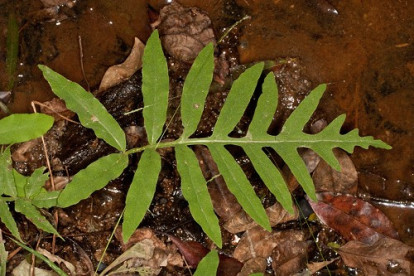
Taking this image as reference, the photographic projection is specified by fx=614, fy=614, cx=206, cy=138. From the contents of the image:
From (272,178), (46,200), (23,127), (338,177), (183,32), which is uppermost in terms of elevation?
(183,32)

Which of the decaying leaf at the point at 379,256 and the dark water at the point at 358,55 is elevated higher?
the dark water at the point at 358,55

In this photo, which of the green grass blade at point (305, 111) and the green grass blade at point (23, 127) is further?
the green grass blade at point (305, 111)

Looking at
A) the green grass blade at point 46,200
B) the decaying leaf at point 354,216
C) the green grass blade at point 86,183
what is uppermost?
the green grass blade at point 86,183

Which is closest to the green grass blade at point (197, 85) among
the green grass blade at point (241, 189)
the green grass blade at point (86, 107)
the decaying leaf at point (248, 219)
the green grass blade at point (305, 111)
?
the green grass blade at point (241, 189)

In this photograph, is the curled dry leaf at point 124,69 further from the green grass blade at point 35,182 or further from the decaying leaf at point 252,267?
the decaying leaf at point 252,267

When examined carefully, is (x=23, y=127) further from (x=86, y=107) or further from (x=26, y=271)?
(x=26, y=271)

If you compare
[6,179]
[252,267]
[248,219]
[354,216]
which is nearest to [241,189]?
[248,219]

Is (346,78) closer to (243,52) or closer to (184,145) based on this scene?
(243,52)
